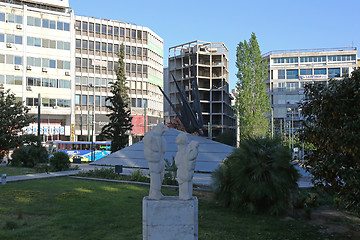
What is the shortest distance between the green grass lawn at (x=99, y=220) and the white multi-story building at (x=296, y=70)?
76.9m

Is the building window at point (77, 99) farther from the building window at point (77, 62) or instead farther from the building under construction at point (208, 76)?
the building under construction at point (208, 76)

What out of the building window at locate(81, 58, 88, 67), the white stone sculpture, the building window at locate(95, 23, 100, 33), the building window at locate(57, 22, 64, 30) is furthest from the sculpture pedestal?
the building window at locate(95, 23, 100, 33)

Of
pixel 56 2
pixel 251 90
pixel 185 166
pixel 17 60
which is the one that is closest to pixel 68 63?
pixel 17 60

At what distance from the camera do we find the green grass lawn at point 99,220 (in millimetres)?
9273

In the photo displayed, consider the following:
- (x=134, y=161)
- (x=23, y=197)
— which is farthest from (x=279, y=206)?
(x=134, y=161)

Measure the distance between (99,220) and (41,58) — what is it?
53.0m

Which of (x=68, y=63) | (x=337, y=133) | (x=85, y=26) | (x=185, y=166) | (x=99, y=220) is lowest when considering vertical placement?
(x=99, y=220)

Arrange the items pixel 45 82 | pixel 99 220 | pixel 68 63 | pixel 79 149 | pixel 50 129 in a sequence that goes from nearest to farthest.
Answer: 1. pixel 99 220
2. pixel 79 149
3. pixel 45 82
4. pixel 50 129
5. pixel 68 63

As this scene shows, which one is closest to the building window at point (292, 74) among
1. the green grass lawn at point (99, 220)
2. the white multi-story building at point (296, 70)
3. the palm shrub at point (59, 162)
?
the white multi-story building at point (296, 70)

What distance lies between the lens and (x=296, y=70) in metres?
88.8

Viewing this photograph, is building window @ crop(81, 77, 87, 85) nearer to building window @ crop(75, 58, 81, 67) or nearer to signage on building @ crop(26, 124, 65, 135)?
building window @ crop(75, 58, 81, 67)

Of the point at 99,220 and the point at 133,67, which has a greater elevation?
the point at 133,67

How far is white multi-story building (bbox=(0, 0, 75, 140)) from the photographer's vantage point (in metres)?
55.1

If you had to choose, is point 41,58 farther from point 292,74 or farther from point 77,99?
point 292,74
